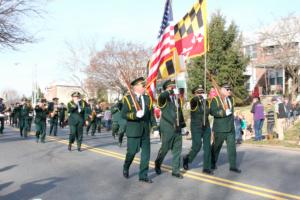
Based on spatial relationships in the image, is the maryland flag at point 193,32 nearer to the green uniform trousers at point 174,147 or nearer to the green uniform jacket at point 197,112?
the green uniform jacket at point 197,112

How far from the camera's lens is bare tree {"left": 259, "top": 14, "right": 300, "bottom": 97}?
27.6 metres

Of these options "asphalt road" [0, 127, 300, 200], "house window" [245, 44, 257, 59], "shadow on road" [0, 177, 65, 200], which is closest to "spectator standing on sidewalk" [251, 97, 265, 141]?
"asphalt road" [0, 127, 300, 200]

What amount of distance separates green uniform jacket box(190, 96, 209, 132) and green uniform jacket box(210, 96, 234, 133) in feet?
0.54

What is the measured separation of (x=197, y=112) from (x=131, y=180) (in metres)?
1.94

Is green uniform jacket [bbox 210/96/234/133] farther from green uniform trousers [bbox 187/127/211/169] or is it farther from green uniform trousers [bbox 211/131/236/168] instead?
green uniform trousers [bbox 187/127/211/169]

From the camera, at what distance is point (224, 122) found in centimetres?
768

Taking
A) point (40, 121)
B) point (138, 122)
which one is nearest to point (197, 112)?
point (138, 122)

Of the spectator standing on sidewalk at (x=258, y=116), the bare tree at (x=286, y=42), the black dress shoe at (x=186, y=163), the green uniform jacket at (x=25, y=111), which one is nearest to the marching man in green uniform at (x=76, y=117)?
the black dress shoe at (x=186, y=163)

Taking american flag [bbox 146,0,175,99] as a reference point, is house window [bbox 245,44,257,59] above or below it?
above

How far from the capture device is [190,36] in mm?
9773

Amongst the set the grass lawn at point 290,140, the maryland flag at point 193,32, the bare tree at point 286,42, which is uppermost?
the bare tree at point 286,42

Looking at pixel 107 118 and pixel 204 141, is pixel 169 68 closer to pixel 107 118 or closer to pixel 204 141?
pixel 204 141

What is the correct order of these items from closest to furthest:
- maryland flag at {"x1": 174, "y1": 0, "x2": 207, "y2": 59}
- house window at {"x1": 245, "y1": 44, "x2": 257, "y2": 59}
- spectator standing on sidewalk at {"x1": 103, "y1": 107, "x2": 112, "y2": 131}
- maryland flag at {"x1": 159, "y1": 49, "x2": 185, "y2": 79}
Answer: maryland flag at {"x1": 159, "y1": 49, "x2": 185, "y2": 79}, maryland flag at {"x1": 174, "y1": 0, "x2": 207, "y2": 59}, spectator standing on sidewalk at {"x1": 103, "y1": 107, "x2": 112, "y2": 131}, house window at {"x1": 245, "y1": 44, "x2": 257, "y2": 59}

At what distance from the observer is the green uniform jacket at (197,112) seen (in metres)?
7.78
